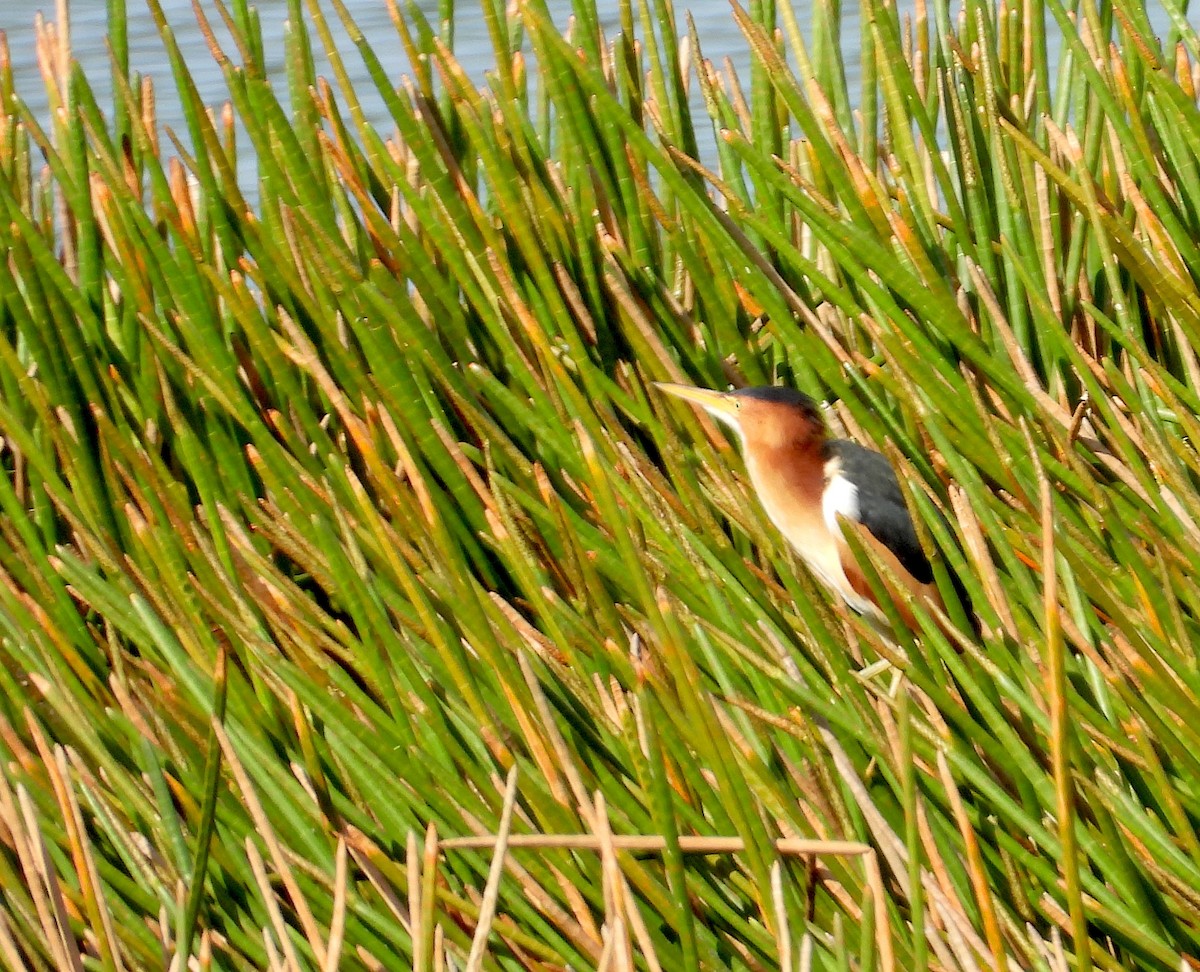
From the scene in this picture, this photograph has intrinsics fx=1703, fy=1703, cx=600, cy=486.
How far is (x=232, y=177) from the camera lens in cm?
199

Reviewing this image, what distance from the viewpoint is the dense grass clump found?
1.32 metres

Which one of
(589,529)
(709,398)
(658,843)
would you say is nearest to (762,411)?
(709,398)

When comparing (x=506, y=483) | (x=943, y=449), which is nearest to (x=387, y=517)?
(x=506, y=483)

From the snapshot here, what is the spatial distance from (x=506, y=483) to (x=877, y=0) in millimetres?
770

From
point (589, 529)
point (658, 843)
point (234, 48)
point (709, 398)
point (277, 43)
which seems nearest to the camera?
point (658, 843)

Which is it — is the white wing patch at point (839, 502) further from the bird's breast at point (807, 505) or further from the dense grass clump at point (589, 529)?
the dense grass clump at point (589, 529)

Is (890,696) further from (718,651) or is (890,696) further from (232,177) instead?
(232,177)

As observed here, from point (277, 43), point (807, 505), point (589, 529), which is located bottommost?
point (807, 505)

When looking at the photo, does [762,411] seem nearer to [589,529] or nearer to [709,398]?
[709,398]

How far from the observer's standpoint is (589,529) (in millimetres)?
1709

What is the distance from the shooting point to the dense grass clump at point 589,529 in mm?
1317

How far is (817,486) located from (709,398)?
0.21m

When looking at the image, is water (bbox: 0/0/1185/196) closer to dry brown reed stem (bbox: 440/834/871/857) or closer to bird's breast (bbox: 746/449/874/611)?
bird's breast (bbox: 746/449/874/611)

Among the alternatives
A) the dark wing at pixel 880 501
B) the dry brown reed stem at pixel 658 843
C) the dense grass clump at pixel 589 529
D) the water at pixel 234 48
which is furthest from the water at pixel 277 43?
the dry brown reed stem at pixel 658 843
